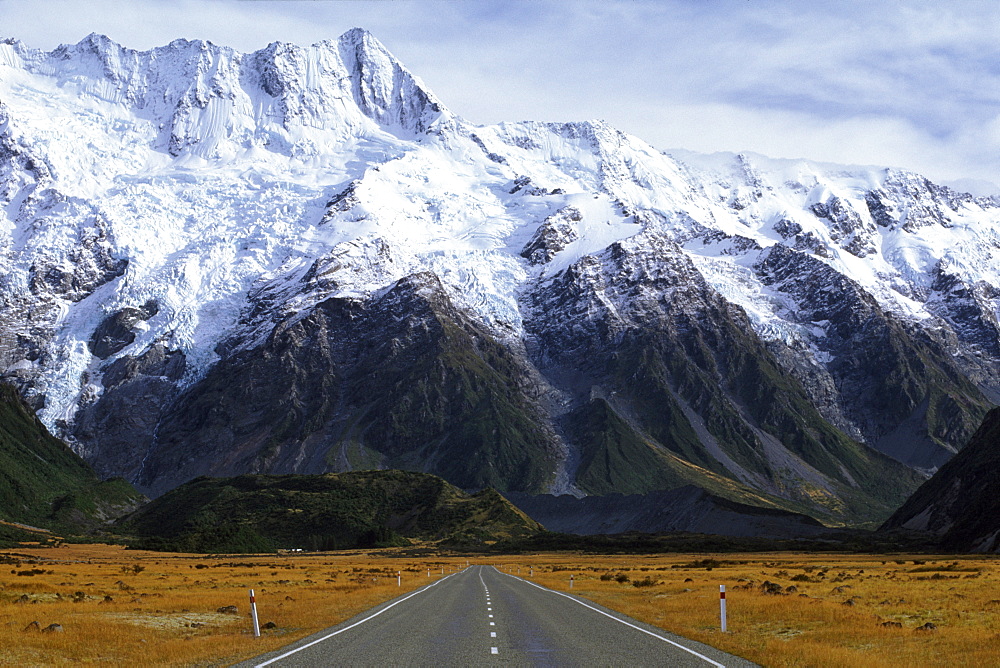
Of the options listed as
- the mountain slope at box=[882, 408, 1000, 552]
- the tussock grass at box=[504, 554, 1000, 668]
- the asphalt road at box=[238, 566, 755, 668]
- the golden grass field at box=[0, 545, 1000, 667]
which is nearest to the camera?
the asphalt road at box=[238, 566, 755, 668]

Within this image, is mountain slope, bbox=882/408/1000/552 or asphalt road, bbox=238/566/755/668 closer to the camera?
asphalt road, bbox=238/566/755/668

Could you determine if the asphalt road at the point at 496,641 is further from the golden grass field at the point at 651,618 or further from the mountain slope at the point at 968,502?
the mountain slope at the point at 968,502

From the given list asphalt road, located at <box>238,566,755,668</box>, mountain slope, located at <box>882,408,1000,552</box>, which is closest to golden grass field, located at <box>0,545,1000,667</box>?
asphalt road, located at <box>238,566,755,668</box>

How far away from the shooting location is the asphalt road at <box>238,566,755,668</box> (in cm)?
2589

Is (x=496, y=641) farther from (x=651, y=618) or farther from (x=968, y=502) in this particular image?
(x=968, y=502)

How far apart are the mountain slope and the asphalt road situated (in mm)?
112945

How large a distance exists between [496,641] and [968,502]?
Result: 533ft

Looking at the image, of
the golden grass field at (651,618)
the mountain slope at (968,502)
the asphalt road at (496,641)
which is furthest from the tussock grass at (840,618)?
the mountain slope at (968,502)

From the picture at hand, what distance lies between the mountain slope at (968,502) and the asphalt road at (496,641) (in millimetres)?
112945

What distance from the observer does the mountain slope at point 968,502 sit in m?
141

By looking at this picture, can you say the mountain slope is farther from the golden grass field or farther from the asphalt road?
the asphalt road

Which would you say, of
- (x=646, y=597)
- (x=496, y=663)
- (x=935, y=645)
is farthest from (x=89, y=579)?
(x=935, y=645)

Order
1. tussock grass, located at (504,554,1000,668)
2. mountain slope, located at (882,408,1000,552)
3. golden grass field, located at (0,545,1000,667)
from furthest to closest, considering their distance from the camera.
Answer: mountain slope, located at (882,408,1000,552)
golden grass field, located at (0,545,1000,667)
tussock grass, located at (504,554,1000,668)

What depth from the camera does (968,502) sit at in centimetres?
16962
